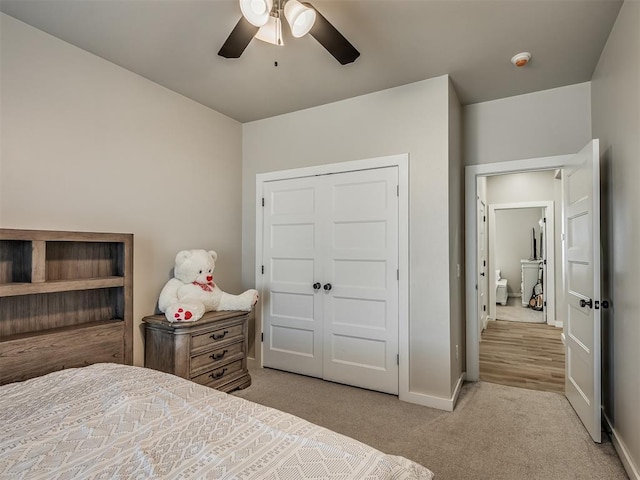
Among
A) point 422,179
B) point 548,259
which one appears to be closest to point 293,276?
point 422,179

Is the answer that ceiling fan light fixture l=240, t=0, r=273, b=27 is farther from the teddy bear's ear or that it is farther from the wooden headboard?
the teddy bear's ear

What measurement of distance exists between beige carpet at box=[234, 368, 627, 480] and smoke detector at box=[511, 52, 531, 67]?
102 inches

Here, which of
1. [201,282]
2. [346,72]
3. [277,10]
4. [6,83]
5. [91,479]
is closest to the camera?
[91,479]

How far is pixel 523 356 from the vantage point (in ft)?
13.4

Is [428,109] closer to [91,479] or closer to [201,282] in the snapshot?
[201,282]

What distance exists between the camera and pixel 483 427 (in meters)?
2.43

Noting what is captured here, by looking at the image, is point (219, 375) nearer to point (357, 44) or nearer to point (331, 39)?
point (331, 39)

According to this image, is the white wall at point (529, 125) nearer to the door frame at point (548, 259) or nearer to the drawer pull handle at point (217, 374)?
the drawer pull handle at point (217, 374)

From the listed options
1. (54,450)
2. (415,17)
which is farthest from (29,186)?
(415,17)

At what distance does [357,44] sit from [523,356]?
3861mm

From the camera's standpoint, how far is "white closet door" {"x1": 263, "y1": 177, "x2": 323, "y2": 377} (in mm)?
3352

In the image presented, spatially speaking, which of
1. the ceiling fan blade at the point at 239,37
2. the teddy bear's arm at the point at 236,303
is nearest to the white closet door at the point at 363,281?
the teddy bear's arm at the point at 236,303

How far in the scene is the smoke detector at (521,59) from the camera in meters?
2.42

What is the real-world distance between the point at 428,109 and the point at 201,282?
2.36 metres
